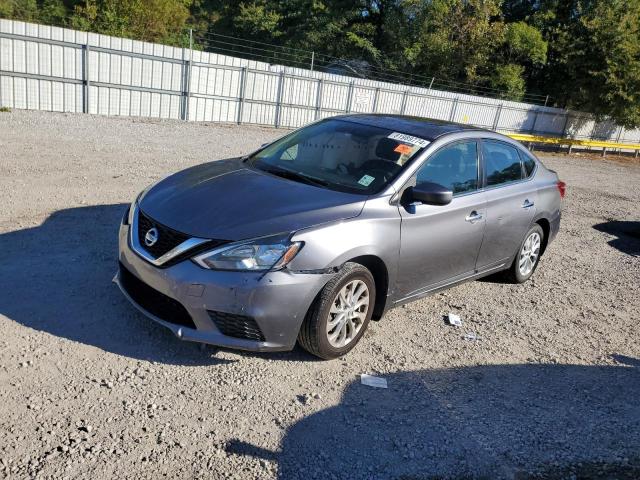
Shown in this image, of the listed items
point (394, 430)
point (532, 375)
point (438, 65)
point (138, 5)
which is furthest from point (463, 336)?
point (438, 65)

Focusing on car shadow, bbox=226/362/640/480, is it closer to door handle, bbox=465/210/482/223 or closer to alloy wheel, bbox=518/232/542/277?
door handle, bbox=465/210/482/223

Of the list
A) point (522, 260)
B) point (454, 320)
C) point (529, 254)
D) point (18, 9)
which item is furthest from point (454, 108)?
point (454, 320)

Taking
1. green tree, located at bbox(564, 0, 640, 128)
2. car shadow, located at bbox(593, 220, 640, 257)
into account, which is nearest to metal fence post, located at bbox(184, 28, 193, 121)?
car shadow, located at bbox(593, 220, 640, 257)

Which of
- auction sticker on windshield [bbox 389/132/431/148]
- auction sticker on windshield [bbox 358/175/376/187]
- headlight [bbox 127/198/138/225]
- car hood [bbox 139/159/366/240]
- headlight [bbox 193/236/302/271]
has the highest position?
auction sticker on windshield [bbox 389/132/431/148]

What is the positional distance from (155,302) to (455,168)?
270 cm

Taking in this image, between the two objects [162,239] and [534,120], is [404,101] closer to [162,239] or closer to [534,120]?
[534,120]

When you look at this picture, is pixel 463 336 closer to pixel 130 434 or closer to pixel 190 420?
pixel 190 420

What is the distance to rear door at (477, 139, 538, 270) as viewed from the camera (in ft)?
17.0

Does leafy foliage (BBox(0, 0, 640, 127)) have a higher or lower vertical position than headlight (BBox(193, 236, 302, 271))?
higher

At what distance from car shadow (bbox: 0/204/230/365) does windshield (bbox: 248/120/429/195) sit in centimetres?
154

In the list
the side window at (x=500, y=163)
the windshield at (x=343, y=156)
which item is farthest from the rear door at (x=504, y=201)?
the windshield at (x=343, y=156)

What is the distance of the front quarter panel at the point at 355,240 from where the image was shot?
11.8 feet

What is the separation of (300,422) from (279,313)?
25.8 inches

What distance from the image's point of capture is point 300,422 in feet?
10.9
